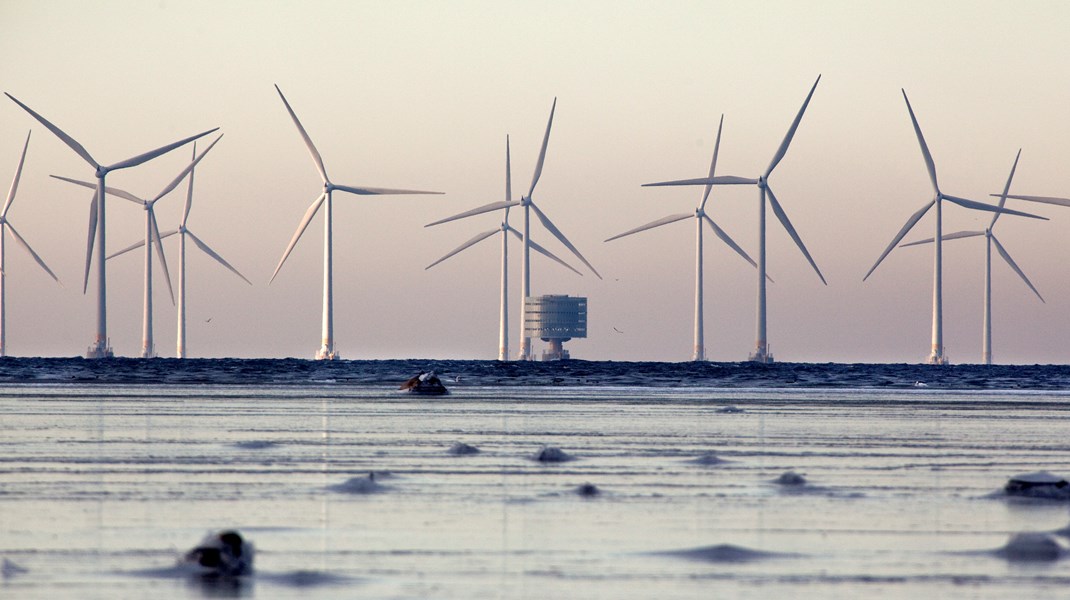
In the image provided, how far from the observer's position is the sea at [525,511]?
49.4ft

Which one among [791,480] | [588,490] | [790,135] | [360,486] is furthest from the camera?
[790,135]

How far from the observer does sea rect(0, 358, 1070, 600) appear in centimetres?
1505

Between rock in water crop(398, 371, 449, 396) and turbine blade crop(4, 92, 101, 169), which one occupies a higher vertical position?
turbine blade crop(4, 92, 101, 169)

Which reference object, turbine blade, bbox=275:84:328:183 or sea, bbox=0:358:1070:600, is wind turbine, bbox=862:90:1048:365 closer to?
turbine blade, bbox=275:84:328:183

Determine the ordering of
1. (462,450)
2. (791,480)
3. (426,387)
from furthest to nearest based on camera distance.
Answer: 1. (426,387)
2. (462,450)
3. (791,480)

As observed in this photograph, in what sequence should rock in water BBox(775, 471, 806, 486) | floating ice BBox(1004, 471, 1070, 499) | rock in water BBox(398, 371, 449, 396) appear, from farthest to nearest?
rock in water BBox(398, 371, 449, 396)
rock in water BBox(775, 471, 806, 486)
floating ice BBox(1004, 471, 1070, 499)

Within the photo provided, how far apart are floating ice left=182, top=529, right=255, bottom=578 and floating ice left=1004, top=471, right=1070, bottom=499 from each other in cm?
1191

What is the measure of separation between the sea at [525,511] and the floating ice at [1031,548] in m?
0.04

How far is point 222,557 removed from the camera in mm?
15414

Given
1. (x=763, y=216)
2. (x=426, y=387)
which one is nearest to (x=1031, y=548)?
(x=426, y=387)

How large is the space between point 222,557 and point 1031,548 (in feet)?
27.3

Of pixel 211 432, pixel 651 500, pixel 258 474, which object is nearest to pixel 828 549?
pixel 651 500

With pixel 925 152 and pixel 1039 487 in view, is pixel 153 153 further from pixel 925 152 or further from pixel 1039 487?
pixel 1039 487

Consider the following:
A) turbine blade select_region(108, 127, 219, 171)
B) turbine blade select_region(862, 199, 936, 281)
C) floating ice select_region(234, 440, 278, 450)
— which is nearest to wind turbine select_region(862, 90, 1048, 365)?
turbine blade select_region(862, 199, 936, 281)
